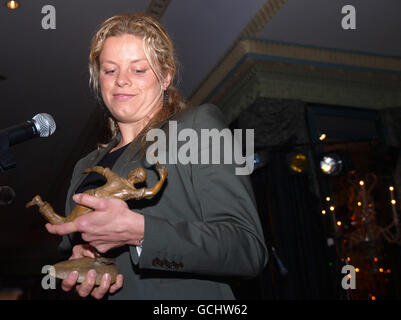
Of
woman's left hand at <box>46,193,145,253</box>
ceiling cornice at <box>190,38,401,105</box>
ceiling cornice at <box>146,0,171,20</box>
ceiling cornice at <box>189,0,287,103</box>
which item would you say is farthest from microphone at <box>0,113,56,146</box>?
ceiling cornice at <box>190,38,401,105</box>

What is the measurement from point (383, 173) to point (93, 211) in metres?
6.63

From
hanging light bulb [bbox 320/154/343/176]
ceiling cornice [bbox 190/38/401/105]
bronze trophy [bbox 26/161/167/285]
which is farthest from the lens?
ceiling cornice [bbox 190/38/401/105]

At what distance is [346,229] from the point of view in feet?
24.2

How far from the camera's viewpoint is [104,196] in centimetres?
101

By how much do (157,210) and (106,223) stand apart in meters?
0.27

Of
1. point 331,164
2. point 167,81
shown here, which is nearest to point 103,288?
point 167,81

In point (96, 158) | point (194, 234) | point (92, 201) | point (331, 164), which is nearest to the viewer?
point (92, 201)

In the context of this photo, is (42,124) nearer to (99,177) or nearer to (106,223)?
(99,177)

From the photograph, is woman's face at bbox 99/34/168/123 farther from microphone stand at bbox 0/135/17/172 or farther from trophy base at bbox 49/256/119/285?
trophy base at bbox 49/256/119/285

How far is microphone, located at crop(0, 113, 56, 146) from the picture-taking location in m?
1.38

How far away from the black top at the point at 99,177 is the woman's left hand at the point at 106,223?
45 centimetres

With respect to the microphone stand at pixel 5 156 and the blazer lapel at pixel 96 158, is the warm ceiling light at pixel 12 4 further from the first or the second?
the microphone stand at pixel 5 156

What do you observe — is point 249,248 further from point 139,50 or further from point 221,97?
point 221,97
